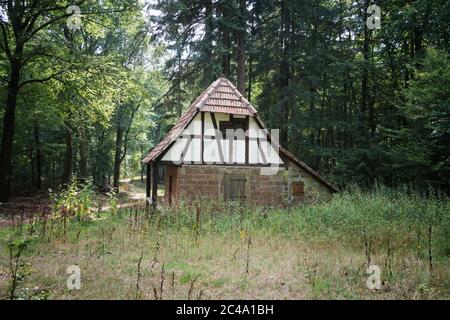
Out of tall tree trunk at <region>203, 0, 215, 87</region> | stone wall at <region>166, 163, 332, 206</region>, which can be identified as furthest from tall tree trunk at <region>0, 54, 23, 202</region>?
tall tree trunk at <region>203, 0, 215, 87</region>

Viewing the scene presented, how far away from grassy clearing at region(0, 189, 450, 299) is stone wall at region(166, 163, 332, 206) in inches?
76.1

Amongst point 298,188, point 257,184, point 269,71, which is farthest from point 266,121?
point 257,184

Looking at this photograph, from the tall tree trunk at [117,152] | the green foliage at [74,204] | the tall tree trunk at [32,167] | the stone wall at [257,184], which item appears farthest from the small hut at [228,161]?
the tall tree trunk at [117,152]

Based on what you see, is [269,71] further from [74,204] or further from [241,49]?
[74,204]

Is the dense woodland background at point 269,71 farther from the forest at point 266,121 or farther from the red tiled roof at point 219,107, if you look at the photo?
the red tiled roof at point 219,107

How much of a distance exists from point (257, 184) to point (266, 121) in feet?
25.1

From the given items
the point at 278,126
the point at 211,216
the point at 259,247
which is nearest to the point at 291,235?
the point at 259,247

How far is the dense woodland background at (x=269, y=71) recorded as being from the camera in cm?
1392

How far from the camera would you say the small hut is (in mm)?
12148

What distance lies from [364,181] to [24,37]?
15.8m

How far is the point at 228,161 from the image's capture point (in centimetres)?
1248

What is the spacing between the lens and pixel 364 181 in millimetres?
16484

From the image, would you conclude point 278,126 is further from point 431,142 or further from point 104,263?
point 104,263
